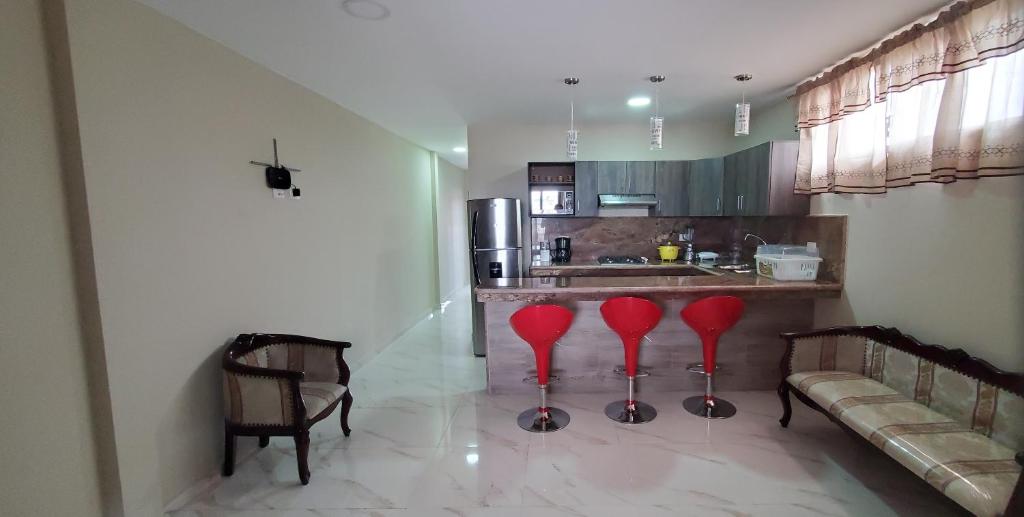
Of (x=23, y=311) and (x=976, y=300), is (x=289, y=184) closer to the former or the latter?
(x=23, y=311)

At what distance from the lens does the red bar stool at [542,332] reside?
2.68 metres

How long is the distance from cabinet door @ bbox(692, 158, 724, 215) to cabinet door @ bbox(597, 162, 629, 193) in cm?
74

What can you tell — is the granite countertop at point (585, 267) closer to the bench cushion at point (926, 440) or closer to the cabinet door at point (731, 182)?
the cabinet door at point (731, 182)

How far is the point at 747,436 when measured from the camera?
268cm

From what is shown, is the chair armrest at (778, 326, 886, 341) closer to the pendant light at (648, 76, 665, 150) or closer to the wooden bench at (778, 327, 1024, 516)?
the wooden bench at (778, 327, 1024, 516)

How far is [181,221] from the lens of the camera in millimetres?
2182

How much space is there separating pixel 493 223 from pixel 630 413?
235 cm

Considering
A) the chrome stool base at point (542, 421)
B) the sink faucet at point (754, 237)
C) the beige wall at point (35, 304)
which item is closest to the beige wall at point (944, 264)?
the sink faucet at point (754, 237)

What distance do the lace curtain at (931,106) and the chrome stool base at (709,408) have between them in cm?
177

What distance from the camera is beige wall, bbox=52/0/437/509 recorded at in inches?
72.4

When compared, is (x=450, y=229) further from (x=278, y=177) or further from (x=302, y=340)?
(x=302, y=340)

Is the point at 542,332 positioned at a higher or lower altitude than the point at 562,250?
lower

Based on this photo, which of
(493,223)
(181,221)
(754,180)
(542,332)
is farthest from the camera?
(493,223)

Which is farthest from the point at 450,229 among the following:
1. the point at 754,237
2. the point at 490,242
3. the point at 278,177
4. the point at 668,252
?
the point at 754,237
